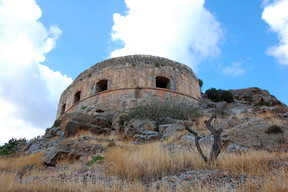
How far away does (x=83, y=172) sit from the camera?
434cm

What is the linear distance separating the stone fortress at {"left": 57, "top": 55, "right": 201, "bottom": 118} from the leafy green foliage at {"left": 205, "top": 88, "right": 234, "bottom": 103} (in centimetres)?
136

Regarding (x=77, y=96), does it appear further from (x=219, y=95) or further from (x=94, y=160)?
(x=94, y=160)

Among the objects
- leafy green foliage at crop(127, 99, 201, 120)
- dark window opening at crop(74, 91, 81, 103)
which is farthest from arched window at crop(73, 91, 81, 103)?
leafy green foliage at crop(127, 99, 201, 120)

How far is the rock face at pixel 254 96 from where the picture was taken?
544 inches

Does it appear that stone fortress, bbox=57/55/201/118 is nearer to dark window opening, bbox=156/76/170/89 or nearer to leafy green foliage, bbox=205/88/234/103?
dark window opening, bbox=156/76/170/89

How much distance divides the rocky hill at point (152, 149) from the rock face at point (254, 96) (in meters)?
4.81

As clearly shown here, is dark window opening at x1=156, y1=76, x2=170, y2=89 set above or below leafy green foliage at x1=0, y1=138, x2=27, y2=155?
above

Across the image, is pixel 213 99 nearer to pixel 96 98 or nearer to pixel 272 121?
pixel 96 98

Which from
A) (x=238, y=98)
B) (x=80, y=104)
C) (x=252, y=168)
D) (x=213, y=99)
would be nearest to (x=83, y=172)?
(x=252, y=168)

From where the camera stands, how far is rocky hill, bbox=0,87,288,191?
3.10 meters

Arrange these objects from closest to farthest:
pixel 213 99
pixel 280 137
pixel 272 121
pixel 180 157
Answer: pixel 180 157, pixel 280 137, pixel 272 121, pixel 213 99

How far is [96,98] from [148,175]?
27.1 ft

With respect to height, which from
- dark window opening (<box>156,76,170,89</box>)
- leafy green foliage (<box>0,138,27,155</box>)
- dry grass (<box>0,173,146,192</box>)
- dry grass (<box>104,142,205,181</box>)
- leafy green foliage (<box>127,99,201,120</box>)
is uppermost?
dark window opening (<box>156,76,170,89</box>)

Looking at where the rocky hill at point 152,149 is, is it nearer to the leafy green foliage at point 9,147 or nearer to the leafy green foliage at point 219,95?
the leafy green foliage at point 9,147
